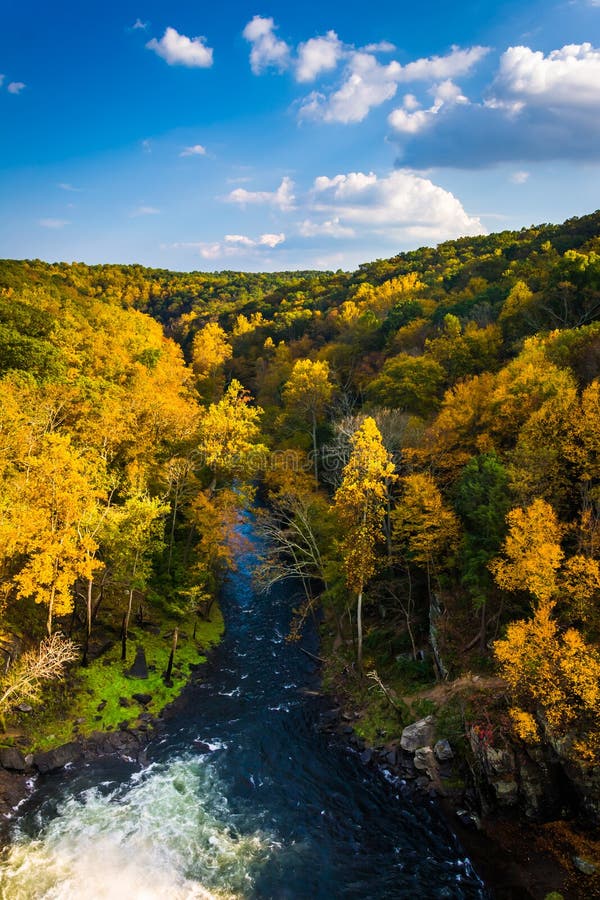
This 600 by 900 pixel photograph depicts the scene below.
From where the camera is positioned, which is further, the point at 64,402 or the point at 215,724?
the point at 64,402

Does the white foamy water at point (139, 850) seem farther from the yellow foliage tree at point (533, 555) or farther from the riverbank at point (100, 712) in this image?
the yellow foliage tree at point (533, 555)

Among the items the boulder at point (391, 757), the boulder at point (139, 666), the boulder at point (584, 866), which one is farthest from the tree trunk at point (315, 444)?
the boulder at point (584, 866)

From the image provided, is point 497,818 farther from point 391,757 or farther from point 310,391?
point 310,391

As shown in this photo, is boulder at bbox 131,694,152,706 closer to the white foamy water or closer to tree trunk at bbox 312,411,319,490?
the white foamy water

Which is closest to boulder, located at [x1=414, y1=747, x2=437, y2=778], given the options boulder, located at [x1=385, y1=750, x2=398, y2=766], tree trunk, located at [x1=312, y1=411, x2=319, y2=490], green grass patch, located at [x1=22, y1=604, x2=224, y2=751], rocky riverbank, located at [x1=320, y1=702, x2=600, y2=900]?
rocky riverbank, located at [x1=320, y1=702, x2=600, y2=900]

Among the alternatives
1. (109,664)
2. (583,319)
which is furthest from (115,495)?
(583,319)

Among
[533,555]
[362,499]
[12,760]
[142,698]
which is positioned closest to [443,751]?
[533,555]

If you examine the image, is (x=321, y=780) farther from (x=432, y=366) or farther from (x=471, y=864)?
(x=432, y=366)
